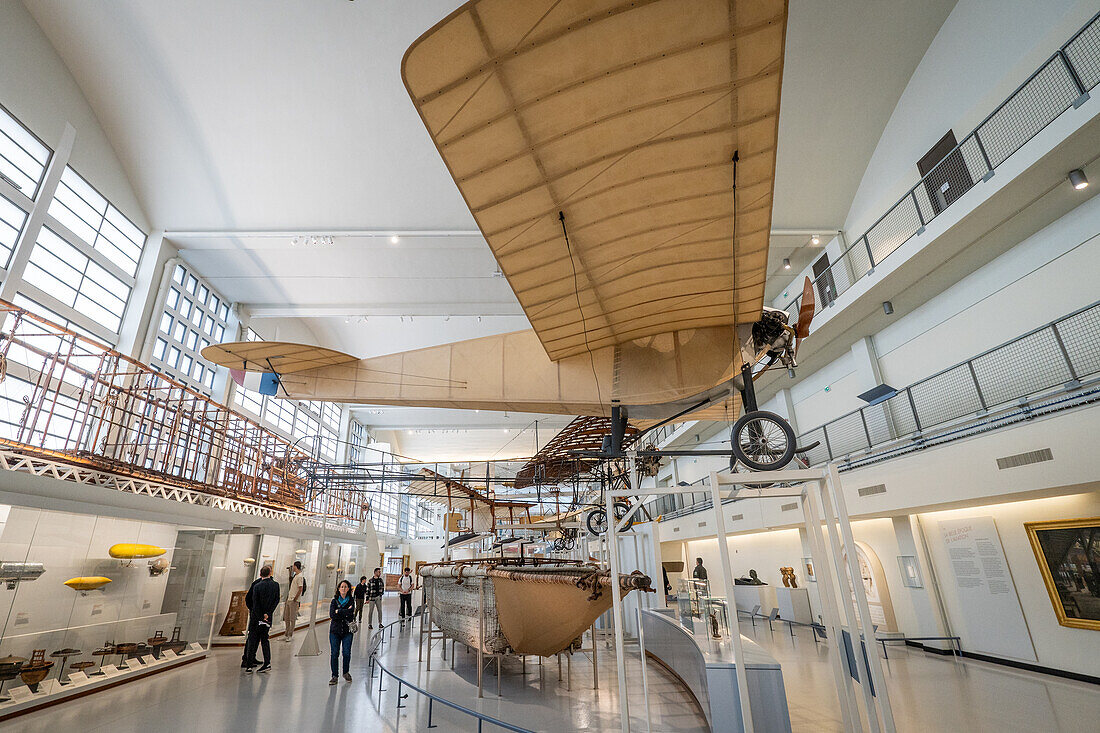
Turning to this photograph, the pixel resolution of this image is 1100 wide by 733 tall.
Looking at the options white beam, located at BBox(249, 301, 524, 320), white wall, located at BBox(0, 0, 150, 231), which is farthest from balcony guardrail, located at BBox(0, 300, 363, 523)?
white beam, located at BBox(249, 301, 524, 320)

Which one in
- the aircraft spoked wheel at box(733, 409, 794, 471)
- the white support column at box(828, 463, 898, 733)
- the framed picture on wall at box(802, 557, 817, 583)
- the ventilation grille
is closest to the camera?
the white support column at box(828, 463, 898, 733)

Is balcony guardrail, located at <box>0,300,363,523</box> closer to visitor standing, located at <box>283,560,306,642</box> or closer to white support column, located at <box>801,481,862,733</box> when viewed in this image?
visitor standing, located at <box>283,560,306,642</box>

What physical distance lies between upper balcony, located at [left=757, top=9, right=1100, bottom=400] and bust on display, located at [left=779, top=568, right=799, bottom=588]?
26.6 ft

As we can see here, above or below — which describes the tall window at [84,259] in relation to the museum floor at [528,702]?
above

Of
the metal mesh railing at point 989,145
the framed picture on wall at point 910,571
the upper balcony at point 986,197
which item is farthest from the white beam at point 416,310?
the framed picture on wall at point 910,571

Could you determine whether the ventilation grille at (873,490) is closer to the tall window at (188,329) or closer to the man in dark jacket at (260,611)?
the man in dark jacket at (260,611)

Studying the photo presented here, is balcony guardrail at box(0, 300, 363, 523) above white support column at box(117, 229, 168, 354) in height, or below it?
below

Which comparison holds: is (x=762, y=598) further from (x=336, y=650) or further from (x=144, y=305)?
(x=144, y=305)

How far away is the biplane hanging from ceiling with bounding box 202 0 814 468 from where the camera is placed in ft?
8.91

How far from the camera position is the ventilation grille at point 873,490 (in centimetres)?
1016

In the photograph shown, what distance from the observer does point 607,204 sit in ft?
13.0

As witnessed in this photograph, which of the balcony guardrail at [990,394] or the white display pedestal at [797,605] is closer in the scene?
the balcony guardrail at [990,394]

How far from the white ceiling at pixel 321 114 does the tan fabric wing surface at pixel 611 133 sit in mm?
8713

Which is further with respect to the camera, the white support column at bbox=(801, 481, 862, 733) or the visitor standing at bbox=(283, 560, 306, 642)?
the visitor standing at bbox=(283, 560, 306, 642)
